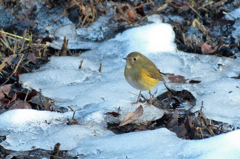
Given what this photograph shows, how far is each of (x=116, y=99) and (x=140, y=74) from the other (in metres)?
0.40

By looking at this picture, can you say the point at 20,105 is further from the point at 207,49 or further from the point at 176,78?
the point at 207,49

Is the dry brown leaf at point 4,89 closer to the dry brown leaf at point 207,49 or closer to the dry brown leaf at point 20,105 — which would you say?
the dry brown leaf at point 20,105

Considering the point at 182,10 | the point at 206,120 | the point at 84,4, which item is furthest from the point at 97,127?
the point at 182,10

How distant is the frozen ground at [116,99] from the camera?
7.57 feet

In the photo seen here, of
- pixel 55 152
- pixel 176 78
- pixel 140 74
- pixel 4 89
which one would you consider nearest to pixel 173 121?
pixel 140 74

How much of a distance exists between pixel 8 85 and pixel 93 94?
1.05m

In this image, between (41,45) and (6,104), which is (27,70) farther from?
(6,104)

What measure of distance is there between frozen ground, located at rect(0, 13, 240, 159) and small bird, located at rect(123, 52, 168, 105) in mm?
305

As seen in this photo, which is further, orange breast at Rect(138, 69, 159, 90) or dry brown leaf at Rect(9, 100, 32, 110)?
orange breast at Rect(138, 69, 159, 90)

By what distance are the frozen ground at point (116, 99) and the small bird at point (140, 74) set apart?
305 mm

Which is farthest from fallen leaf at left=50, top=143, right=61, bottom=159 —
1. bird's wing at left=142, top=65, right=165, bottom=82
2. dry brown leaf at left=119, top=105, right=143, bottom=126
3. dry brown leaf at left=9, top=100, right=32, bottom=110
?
bird's wing at left=142, top=65, right=165, bottom=82

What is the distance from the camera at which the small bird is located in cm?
324

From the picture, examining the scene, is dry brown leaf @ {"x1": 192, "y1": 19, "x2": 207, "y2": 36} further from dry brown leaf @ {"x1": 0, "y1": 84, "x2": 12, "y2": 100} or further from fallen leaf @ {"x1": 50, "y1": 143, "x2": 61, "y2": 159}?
fallen leaf @ {"x1": 50, "y1": 143, "x2": 61, "y2": 159}

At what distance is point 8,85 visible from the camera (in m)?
3.46
